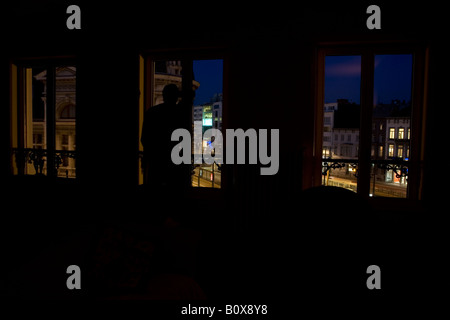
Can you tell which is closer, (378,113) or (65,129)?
(378,113)

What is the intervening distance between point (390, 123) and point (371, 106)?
0.83 ft

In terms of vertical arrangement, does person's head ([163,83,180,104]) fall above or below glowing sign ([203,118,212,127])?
above

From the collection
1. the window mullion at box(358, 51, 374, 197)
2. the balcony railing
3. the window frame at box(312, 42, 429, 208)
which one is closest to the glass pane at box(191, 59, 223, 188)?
the window frame at box(312, 42, 429, 208)

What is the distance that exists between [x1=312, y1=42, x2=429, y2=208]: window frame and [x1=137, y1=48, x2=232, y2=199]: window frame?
0.93 metres

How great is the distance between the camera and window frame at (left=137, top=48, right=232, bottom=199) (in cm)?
299

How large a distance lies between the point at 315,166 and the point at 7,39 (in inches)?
165

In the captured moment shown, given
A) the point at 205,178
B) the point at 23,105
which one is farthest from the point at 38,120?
the point at 205,178

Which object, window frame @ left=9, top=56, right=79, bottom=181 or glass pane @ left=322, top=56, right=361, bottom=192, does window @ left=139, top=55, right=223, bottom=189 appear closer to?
glass pane @ left=322, top=56, right=361, bottom=192

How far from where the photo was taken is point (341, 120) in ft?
9.59

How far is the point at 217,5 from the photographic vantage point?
9.48 ft

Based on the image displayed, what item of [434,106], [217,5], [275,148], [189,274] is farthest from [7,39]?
[434,106]

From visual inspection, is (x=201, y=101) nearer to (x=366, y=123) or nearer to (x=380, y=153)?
(x=366, y=123)

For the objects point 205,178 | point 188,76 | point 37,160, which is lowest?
point 205,178

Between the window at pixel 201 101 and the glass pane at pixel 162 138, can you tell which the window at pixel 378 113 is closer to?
the window at pixel 201 101
